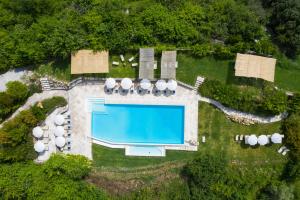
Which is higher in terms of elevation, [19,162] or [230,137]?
[230,137]

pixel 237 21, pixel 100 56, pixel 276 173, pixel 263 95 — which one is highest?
pixel 237 21

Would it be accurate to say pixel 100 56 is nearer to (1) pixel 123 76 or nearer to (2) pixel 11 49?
(1) pixel 123 76

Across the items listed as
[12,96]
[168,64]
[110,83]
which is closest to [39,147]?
[12,96]

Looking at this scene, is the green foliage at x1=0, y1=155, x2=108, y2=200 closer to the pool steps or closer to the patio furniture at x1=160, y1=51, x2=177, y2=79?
the pool steps

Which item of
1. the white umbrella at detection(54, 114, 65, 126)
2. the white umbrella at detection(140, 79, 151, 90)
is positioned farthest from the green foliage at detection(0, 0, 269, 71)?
the white umbrella at detection(54, 114, 65, 126)

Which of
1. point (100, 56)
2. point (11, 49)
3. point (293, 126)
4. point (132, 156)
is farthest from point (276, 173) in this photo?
point (11, 49)

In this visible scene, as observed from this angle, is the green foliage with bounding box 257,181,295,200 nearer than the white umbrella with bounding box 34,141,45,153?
Yes

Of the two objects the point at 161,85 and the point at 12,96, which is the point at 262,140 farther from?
the point at 12,96
